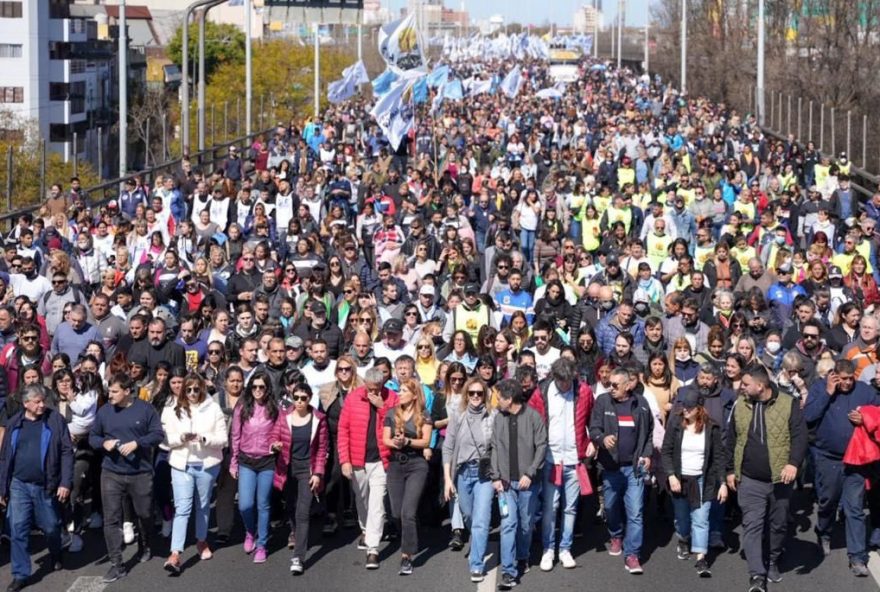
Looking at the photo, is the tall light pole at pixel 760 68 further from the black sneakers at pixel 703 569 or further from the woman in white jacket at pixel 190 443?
the woman in white jacket at pixel 190 443

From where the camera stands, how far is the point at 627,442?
12.4 metres

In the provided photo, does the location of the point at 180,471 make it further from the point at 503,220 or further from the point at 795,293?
the point at 503,220

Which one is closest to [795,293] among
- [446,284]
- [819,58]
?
[446,284]

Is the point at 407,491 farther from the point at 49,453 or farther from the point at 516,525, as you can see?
the point at 49,453

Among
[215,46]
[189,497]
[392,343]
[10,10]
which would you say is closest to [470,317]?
[392,343]

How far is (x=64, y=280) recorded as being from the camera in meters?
17.3

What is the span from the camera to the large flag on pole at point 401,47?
3472 centimetres

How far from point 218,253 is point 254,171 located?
13076mm

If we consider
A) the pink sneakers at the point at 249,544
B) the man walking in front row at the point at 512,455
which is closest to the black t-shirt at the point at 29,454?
the pink sneakers at the point at 249,544

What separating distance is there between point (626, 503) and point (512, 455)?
3.31 ft

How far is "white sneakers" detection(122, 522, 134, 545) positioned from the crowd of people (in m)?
0.02

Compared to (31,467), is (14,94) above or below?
above

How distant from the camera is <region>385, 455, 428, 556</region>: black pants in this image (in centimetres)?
1245

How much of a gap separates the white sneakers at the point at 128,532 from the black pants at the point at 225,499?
0.63 m
